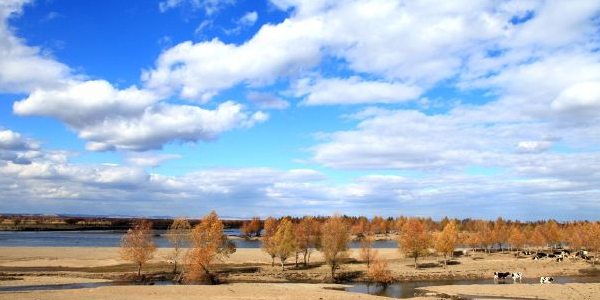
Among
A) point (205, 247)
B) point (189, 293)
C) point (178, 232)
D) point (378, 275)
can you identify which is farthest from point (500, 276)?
point (178, 232)

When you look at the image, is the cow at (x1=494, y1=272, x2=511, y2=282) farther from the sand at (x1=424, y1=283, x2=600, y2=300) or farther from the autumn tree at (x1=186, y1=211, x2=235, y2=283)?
the autumn tree at (x1=186, y1=211, x2=235, y2=283)

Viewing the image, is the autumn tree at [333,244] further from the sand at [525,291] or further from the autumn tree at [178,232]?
the autumn tree at [178,232]

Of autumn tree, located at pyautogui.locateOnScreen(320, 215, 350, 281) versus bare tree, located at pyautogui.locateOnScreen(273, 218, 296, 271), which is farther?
bare tree, located at pyautogui.locateOnScreen(273, 218, 296, 271)

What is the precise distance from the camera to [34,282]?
61.9 metres

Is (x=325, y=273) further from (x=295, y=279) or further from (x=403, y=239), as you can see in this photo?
(x=403, y=239)

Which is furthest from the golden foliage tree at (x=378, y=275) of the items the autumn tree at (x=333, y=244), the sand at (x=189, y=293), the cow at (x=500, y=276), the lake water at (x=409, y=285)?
the cow at (x=500, y=276)

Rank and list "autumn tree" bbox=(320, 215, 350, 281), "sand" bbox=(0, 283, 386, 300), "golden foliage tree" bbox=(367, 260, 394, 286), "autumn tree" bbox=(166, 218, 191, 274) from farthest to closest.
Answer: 1. "autumn tree" bbox=(320, 215, 350, 281)
2. "autumn tree" bbox=(166, 218, 191, 274)
3. "golden foliage tree" bbox=(367, 260, 394, 286)
4. "sand" bbox=(0, 283, 386, 300)

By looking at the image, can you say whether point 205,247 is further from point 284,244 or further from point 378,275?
point 378,275

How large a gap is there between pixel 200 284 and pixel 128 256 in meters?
14.2

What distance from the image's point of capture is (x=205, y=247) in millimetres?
70938

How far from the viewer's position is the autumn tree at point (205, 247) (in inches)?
2672

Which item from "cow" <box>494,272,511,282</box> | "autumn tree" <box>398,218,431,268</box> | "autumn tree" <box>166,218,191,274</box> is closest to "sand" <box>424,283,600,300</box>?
"cow" <box>494,272,511,282</box>

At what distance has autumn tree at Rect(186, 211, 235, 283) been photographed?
2672 inches

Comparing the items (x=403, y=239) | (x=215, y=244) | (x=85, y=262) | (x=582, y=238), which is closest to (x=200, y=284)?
(x=215, y=244)
